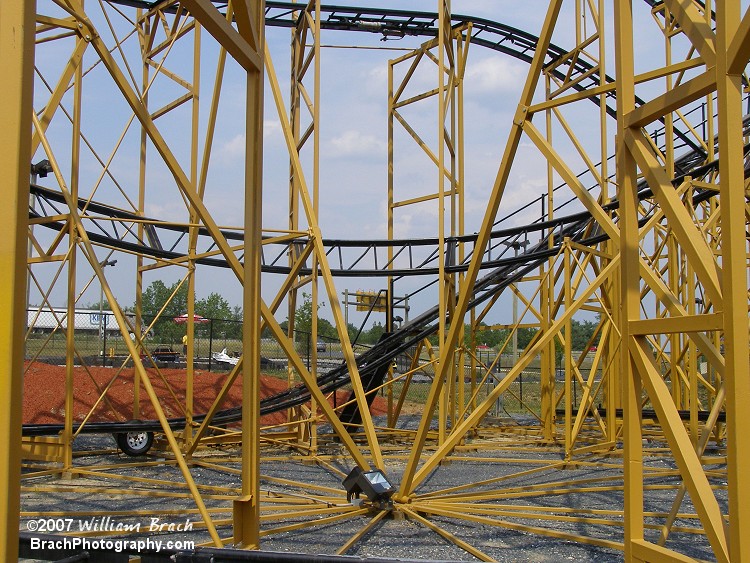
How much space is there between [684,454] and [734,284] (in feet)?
2.94

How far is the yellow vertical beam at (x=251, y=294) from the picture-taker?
4508 mm

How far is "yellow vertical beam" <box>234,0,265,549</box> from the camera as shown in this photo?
451cm

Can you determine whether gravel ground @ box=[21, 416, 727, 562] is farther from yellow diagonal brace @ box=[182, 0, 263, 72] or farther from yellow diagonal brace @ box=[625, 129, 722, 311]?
yellow diagonal brace @ box=[182, 0, 263, 72]

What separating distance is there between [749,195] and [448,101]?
5.34 m

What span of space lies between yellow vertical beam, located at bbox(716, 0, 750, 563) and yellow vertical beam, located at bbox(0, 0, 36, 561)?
2.69 m

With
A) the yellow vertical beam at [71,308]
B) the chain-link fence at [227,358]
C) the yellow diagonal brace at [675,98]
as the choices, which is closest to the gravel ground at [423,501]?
the yellow vertical beam at [71,308]

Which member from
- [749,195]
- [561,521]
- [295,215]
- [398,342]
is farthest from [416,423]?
[561,521]

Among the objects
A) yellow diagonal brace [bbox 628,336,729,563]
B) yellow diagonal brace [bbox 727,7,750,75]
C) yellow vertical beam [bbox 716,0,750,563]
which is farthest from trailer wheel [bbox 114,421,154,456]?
yellow diagonal brace [bbox 727,7,750,75]

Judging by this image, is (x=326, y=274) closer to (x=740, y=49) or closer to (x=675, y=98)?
(x=675, y=98)

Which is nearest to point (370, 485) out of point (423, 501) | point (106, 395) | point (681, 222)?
point (423, 501)

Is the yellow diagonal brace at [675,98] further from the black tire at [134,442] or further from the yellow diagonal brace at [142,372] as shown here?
the black tire at [134,442]

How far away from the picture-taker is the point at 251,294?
4688 millimetres

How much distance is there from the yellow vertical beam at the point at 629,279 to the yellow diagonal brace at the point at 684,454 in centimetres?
13

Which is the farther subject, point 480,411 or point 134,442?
point 134,442
